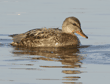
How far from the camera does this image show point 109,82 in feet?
25.3

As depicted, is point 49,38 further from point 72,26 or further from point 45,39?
point 72,26

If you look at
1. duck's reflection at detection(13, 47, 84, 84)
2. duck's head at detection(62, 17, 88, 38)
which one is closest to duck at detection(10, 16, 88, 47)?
duck's head at detection(62, 17, 88, 38)

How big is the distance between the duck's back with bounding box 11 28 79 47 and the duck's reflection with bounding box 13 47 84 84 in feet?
1.38

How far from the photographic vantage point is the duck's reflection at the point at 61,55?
936cm

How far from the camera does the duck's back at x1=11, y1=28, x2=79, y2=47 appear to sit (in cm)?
1288

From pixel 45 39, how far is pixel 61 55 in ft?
6.43

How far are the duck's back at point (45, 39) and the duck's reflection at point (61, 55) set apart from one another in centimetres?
42

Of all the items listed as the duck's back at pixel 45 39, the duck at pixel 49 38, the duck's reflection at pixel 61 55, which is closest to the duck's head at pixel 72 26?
the duck at pixel 49 38

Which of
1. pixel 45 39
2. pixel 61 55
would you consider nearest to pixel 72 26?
pixel 45 39

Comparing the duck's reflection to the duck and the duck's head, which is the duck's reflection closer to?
the duck

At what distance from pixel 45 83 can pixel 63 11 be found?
13985 mm

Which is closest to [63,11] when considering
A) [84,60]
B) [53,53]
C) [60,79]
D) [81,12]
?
[81,12]

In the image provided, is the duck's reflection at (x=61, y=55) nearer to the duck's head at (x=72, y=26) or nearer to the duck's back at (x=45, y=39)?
the duck's back at (x=45, y=39)

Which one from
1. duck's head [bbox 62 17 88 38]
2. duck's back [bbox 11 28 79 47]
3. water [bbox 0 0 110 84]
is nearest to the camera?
water [bbox 0 0 110 84]
